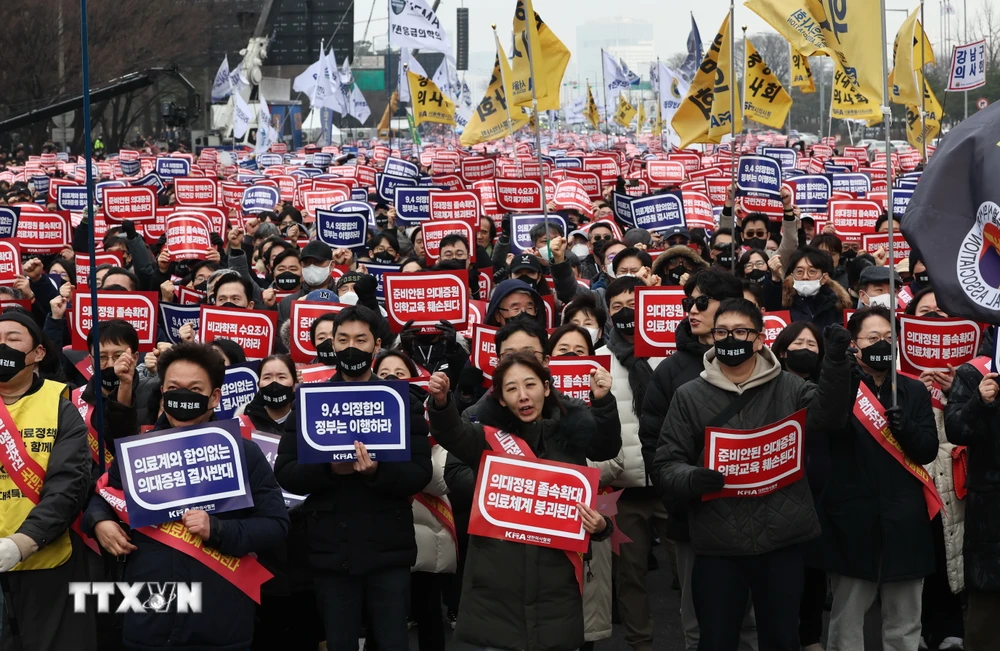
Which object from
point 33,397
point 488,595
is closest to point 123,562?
point 33,397

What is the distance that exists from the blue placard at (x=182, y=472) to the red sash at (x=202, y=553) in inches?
2.0

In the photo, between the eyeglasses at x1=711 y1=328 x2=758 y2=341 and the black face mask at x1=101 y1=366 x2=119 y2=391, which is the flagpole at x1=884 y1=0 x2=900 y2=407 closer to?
the eyeglasses at x1=711 y1=328 x2=758 y2=341

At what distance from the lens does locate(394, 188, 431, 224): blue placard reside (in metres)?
15.8

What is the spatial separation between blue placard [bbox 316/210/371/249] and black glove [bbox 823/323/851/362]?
26.8 ft

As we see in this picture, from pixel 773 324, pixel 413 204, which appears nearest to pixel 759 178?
pixel 413 204

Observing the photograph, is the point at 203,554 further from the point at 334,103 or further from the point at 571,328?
the point at 334,103

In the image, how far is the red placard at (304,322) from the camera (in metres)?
8.59

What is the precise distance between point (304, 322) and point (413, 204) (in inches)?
291

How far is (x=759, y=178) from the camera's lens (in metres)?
14.9

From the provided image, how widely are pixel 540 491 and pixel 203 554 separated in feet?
4.10

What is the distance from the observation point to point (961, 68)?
2239cm

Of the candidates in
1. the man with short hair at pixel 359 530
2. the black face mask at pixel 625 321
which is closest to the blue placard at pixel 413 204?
the black face mask at pixel 625 321

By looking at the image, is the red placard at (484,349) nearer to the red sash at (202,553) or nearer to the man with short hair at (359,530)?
the man with short hair at (359,530)

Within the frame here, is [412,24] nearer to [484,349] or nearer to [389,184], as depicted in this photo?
[389,184]
